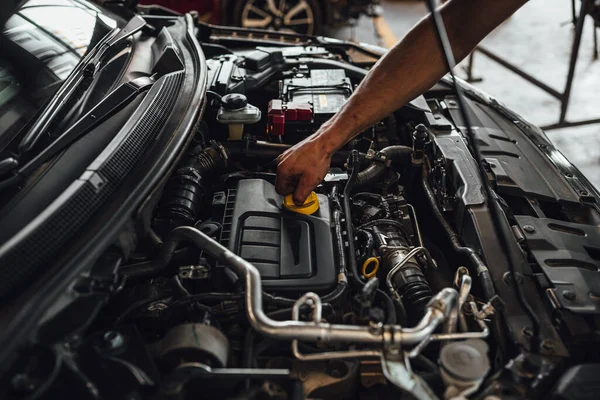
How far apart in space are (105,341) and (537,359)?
0.97m

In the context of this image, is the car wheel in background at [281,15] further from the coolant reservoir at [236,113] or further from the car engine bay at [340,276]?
the coolant reservoir at [236,113]

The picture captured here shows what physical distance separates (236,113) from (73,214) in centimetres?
78

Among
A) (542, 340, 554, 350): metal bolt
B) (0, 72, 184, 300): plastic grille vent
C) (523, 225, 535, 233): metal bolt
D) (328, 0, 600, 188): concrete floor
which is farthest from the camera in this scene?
(328, 0, 600, 188): concrete floor

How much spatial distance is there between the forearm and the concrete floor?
217 cm

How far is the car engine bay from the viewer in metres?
1.13

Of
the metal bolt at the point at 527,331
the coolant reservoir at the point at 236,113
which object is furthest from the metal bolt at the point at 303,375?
the coolant reservoir at the point at 236,113

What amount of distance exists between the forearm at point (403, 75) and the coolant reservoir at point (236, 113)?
0.30 meters

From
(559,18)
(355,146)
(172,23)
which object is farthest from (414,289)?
(559,18)

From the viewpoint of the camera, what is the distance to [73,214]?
1193 millimetres

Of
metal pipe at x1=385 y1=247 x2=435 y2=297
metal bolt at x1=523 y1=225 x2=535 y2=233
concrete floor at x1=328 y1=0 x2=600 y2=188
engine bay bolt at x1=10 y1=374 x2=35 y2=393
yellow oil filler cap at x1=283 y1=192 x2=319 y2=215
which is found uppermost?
concrete floor at x1=328 y1=0 x2=600 y2=188

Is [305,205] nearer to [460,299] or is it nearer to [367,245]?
[367,245]

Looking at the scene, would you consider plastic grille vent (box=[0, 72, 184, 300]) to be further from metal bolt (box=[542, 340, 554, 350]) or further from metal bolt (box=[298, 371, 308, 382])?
metal bolt (box=[542, 340, 554, 350])

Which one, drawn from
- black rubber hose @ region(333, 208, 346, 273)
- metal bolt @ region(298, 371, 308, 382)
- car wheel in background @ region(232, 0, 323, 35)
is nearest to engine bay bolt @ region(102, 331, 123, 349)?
metal bolt @ region(298, 371, 308, 382)

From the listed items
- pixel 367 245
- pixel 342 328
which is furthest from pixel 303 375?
pixel 367 245
